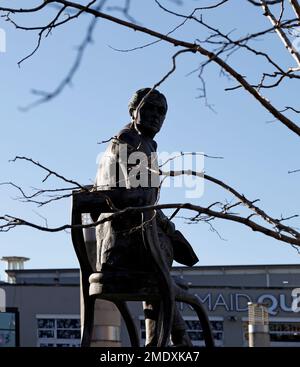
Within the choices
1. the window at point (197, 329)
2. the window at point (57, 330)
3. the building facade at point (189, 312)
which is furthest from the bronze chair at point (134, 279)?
the window at point (57, 330)

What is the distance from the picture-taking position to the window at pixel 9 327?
125 feet

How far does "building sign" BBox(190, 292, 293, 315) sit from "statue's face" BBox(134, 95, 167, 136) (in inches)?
1238

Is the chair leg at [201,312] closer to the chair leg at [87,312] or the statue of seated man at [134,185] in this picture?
the statue of seated man at [134,185]

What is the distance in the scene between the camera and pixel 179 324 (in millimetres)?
9547

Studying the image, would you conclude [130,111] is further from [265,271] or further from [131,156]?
[265,271]

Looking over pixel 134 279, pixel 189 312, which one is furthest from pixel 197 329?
pixel 134 279

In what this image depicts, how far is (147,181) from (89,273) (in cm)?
117

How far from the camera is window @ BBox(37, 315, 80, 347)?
1615 inches

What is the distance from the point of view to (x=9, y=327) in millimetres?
39125

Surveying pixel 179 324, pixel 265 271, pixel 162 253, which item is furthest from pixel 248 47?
pixel 265 271

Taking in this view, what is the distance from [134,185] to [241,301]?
32.8m

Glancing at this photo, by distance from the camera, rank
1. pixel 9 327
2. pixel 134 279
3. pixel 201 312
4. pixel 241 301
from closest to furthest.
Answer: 1. pixel 134 279
2. pixel 201 312
3. pixel 9 327
4. pixel 241 301

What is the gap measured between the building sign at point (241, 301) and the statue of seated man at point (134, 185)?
31.2 meters

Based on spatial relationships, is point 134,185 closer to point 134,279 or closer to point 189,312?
point 134,279
